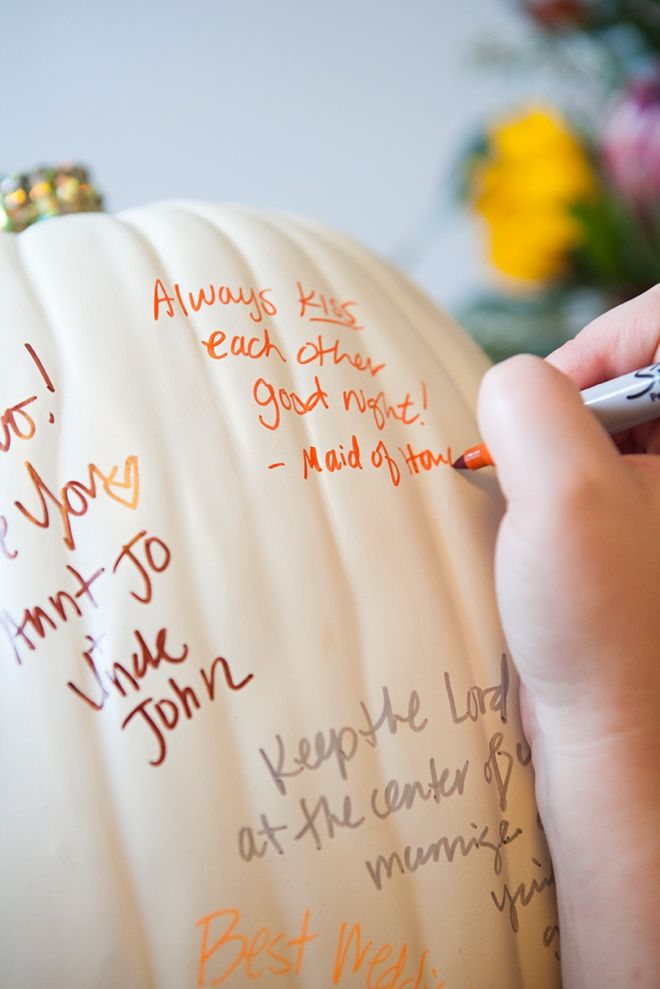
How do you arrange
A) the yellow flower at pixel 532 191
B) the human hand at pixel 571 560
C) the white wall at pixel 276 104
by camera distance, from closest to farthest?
the human hand at pixel 571 560 → the white wall at pixel 276 104 → the yellow flower at pixel 532 191

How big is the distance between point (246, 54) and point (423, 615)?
3.39ft

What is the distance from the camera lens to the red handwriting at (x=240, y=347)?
53 cm

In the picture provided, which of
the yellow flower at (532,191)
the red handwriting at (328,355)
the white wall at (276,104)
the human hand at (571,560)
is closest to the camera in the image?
the human hand at (571,560)

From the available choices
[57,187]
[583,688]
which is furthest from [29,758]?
[57,187]

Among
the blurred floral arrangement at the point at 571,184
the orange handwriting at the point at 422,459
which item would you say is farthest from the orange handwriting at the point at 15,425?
the blurred floral arrangement at the point at 571,184

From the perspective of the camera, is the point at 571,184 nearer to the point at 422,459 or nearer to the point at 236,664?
the point at 422,459

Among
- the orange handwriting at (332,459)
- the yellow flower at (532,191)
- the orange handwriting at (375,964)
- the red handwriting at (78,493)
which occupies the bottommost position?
the orange handwriting at (375,964)

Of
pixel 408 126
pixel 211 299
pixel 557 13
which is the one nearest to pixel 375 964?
pixel 211 299

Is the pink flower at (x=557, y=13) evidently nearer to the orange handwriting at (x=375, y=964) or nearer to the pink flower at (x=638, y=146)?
the pink flower at (x=638, y=146)

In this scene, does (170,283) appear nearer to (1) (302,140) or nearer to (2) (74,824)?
(2) (74,824)

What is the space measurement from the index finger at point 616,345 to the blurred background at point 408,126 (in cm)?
69

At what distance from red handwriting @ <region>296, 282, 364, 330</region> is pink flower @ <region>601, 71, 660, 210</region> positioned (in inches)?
32.2

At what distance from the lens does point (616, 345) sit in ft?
2.00

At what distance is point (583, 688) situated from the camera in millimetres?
469
